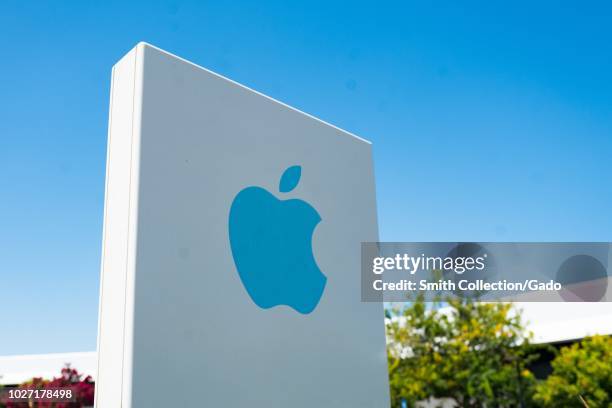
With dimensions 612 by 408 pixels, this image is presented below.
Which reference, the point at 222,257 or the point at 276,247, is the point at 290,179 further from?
the point at 222,257

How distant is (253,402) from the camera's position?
270 cm

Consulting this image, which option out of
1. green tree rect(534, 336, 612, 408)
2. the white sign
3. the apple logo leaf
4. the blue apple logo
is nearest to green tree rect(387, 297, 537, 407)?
green tree rect(534, 336, 612, 408)

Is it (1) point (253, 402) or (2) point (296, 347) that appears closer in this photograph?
(1) point (253, 402)

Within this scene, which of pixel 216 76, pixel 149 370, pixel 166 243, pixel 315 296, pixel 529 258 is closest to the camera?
pixel 149 370

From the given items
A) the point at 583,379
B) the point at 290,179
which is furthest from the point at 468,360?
the point at 290,179

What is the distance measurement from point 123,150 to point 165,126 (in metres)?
0.22

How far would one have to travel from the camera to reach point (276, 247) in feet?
10.1

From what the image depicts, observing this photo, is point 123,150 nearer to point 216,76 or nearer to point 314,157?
point 216,76

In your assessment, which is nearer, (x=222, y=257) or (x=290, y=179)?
(x=222, y=257)

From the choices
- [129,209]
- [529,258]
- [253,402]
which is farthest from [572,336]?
[129,209]

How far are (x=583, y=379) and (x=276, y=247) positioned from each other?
6795 mm

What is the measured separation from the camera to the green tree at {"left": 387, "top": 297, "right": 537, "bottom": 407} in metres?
9.64

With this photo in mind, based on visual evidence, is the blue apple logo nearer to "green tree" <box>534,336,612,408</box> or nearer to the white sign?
the white sign

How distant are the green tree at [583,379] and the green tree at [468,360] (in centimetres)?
89
